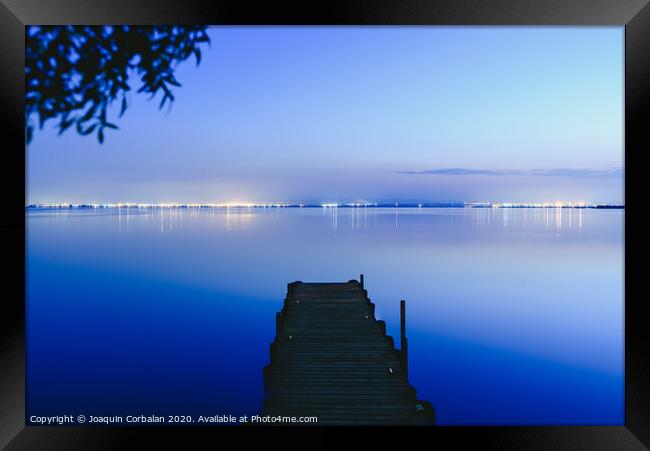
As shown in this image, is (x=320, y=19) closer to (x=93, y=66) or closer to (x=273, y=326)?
(x=93, y=66)

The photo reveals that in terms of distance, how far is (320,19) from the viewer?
9.04 feet

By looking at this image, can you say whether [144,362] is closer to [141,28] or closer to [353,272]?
[141,28]

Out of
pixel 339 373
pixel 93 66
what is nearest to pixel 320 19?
pixel 93 66

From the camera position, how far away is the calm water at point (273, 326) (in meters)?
8.47

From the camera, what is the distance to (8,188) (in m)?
2.58

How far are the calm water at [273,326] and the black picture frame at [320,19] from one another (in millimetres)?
5354

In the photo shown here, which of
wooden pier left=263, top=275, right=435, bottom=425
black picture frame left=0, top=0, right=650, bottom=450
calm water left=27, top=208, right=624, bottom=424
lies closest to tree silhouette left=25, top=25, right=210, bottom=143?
black picture frame left=0, top=0, right=650, bottom=450

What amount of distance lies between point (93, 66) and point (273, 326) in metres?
11.9

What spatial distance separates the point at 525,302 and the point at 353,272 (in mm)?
8816

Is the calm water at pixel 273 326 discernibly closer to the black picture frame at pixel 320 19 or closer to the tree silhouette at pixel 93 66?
the black picture frame at pixel 320 19

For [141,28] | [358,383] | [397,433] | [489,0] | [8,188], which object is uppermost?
[489,0]

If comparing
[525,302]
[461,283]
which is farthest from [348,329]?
[461,283]

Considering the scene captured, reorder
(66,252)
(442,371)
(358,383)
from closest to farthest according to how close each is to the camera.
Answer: (358,383)
(442,371)
(66,252)

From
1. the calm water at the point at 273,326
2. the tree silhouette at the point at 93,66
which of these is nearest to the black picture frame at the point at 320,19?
the tree silhouette at the point at 93,66
